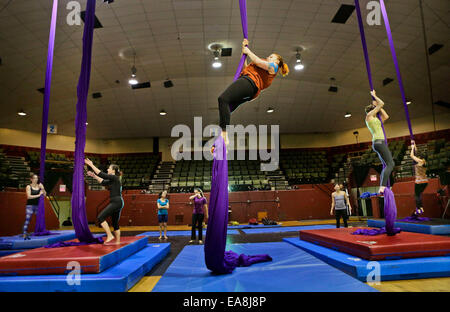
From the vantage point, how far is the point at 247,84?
2.81 m

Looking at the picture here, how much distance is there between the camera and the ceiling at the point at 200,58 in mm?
7578

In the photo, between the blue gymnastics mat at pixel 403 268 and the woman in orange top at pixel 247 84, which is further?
the blue gymnastics mat at pixel 403 268

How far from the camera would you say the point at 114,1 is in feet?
23.4

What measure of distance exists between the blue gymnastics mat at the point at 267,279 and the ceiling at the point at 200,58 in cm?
751

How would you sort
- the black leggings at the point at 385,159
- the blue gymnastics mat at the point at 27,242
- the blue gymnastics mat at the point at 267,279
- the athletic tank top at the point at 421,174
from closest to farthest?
the blue gymnastics mat at the point at 267,279, the black leggings at the point at 385,159, the blue gymnastics mat at the point at 27,242, the athletic tank top at the point at 421,174

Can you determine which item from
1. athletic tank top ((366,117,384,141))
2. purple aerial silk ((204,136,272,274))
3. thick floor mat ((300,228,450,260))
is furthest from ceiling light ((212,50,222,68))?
thick floor mat ((300,228,450,260))

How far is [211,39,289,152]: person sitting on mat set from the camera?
270 cm

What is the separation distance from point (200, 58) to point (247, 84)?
836 cm

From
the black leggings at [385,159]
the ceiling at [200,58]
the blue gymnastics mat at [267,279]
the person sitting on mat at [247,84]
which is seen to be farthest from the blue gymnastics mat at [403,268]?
the ceiling at [200,58]

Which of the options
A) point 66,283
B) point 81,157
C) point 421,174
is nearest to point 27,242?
point 81,157

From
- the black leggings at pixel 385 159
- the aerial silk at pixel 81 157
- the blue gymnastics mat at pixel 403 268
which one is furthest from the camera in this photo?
the black leggings at pixel 385 159

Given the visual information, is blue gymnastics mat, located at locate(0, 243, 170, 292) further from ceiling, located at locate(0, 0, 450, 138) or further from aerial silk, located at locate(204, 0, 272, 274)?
ceiling, located at locate(0, 0, 450, 138)

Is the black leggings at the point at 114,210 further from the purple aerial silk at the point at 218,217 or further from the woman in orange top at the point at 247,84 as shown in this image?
the woman in orange top at the point at 247,84

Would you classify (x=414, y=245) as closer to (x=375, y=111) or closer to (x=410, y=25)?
(x=375, y=111)
